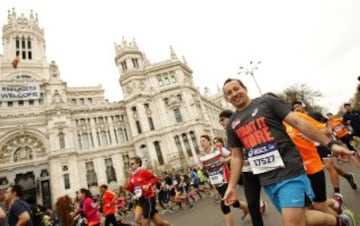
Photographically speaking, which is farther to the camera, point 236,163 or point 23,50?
point 23,50

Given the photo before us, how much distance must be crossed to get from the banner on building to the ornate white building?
4.8 inches

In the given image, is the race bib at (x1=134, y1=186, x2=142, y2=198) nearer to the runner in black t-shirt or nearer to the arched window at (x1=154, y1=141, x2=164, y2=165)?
the runner in black t-shirt

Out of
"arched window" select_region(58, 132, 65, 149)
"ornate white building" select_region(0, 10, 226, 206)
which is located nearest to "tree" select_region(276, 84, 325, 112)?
"ornate white building" select_region(0, 10, 226, 206)

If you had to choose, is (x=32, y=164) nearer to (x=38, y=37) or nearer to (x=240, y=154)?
(x=38, y=37)

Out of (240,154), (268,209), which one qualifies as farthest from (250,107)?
(268,209)

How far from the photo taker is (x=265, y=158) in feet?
9.48

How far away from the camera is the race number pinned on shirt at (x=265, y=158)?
2799mm

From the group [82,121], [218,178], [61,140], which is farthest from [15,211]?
[82,121]

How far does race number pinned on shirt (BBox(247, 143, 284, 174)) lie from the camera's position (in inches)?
110

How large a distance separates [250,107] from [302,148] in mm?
1452

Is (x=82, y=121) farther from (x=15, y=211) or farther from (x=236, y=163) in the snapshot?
(x=236, y=163)

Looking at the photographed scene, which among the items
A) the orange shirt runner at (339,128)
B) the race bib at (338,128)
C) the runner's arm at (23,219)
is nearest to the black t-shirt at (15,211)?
the runner's arm at (23,219)

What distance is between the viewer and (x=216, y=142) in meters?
6.55

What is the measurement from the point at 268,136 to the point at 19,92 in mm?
43342
